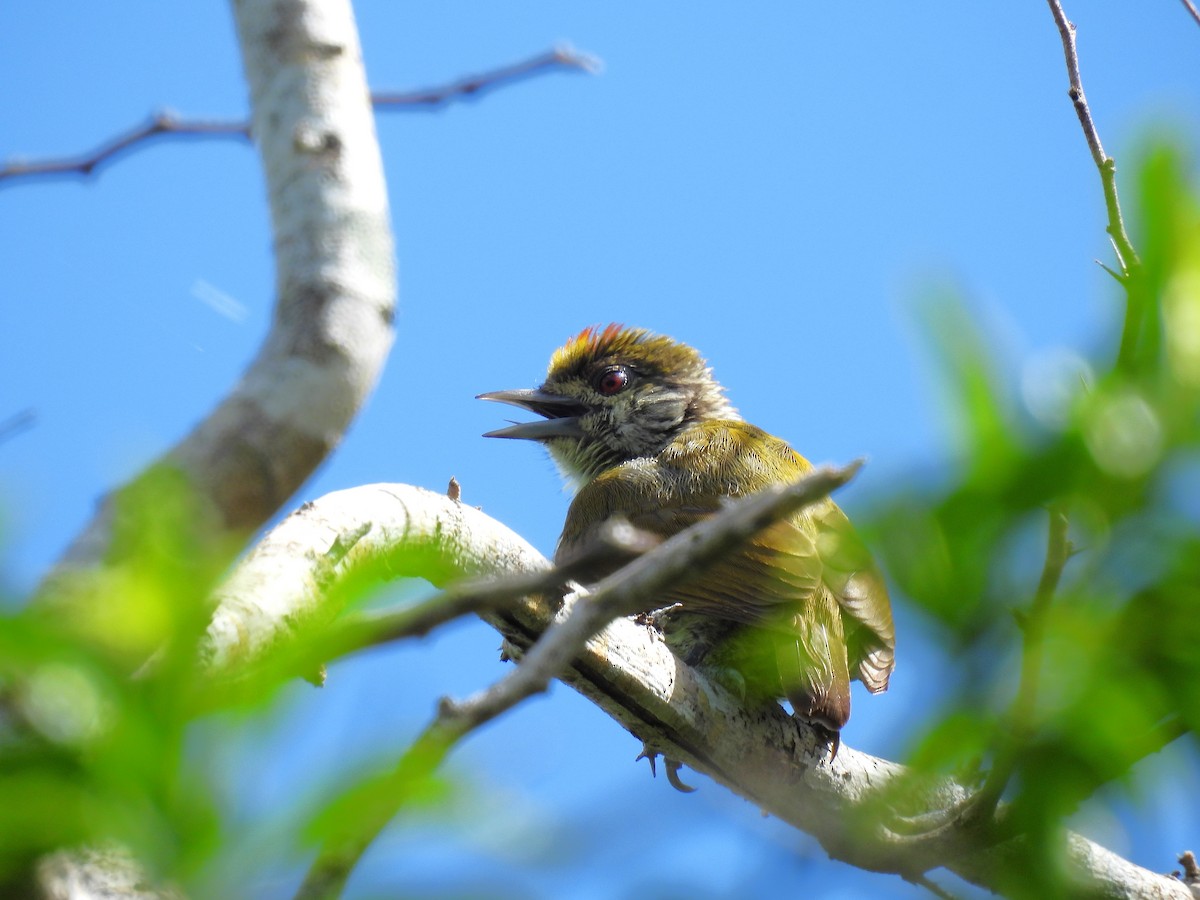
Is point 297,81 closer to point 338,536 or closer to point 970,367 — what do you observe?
point 338,536

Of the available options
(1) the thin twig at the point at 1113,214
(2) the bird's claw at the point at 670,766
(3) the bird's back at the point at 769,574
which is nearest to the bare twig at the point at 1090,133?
(1) the thin twig at the point at 1113,214

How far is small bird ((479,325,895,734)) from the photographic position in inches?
163

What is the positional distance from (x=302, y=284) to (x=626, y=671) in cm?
216

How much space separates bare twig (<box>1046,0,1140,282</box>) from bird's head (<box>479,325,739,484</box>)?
346 cm

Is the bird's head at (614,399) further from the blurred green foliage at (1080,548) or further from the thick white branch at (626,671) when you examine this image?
the blurred green foliage at (1080,548)

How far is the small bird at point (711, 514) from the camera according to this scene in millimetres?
4129

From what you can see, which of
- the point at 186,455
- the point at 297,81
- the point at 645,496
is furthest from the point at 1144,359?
the point at 645,496

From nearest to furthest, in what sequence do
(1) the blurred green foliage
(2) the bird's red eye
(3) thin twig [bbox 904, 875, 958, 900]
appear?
1. (1) the blurred green foliage
2. (3) thin twig [bbox 904, 875, 958, 900]
3. (2) the bird's red eye

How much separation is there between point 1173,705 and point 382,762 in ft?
2.37

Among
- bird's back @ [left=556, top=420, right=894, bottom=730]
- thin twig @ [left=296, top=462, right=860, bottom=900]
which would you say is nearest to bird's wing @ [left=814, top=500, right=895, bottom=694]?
bird's back @ [left=556, top=420, right=894, bottom=730]

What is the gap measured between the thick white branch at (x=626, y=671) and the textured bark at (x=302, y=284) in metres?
0.49

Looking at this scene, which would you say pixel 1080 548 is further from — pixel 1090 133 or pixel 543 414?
pixel 543 414

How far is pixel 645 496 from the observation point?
5016 millimetres

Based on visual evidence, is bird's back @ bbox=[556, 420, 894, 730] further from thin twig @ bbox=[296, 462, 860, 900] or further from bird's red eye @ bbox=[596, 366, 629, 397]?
thin twig @ bbox=[296, 462, 860, 900]
